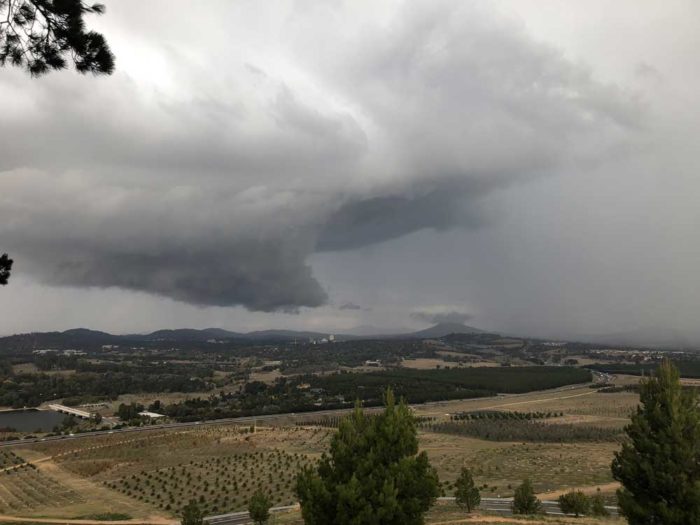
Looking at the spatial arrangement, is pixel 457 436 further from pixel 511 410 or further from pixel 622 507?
pixel 622 507

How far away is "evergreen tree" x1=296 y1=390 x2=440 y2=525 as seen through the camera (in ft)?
→ 75.7

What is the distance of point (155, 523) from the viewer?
195 feet

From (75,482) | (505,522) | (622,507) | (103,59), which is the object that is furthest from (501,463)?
(103,59)

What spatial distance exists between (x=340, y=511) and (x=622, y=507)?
1458 centimetres

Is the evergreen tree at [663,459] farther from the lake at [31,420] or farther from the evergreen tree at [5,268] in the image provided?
the lake at [31,420]

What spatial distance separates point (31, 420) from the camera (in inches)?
7200

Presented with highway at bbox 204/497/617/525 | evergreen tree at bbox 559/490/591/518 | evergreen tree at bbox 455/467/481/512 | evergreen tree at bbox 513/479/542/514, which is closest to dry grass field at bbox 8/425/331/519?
highway at bbox 204/497/617/525

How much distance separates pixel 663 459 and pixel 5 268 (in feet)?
101

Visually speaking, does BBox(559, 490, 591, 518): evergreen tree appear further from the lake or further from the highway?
the lake

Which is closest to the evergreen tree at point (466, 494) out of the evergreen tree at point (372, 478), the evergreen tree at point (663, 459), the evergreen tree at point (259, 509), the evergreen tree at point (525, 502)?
the evergreen tree at point (525, 502)

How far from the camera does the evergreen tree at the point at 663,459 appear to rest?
2381 cm

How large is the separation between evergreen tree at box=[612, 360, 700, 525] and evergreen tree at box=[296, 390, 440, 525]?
1029cm

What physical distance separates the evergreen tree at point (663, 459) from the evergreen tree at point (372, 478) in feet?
33.7

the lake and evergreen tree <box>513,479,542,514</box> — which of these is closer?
evergreen tree <box>513,479,542,514</box>
